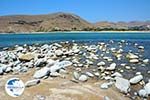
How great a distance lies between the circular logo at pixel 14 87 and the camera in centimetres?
1244

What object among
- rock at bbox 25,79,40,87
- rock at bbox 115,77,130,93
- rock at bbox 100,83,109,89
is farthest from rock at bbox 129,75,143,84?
rock at bbox 25,79,40,87

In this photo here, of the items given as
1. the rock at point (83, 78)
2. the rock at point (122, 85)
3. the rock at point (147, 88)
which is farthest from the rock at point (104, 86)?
the rock at point (147, 88)

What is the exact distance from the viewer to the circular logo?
12.4 meters

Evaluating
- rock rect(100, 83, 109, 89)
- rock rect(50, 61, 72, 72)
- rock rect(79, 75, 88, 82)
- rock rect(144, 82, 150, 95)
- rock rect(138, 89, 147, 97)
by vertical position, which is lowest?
rock rect(138, 89, 147, 97)

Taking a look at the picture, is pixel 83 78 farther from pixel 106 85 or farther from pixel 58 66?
pixel 58 66

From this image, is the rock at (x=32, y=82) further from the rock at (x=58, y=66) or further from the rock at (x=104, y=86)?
the rock at (x=104, y=86)

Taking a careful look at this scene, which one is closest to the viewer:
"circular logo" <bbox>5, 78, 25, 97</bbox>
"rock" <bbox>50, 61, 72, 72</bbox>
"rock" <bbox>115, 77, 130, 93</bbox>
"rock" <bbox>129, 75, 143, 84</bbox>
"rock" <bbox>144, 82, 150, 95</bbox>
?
"circular logo" <bbox>5, 78, 25, 97</bbox>

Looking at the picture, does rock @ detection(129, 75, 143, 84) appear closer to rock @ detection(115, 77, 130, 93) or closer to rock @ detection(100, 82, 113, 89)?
rock @ detection(115, 77, 130, 93)

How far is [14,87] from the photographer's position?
12508 millimetres

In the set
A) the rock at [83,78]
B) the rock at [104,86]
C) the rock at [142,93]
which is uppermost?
the rock at [83,78]

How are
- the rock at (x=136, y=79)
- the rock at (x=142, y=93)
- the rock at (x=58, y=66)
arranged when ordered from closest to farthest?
1. the rock at (x=142, y=93)
2. the rock at (x=136, y=79)
3. the rock at (x=58, y=66)

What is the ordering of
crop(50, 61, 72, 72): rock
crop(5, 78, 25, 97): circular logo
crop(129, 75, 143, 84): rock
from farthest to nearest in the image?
1. crop(50, 61, 72, 72): rock
2. crop(129, 75, 143, 84): rock
3. crop(5, 78, 25, 97): circular logo

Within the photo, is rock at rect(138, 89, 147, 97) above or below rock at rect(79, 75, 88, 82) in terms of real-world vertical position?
below

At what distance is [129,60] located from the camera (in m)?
22.2
